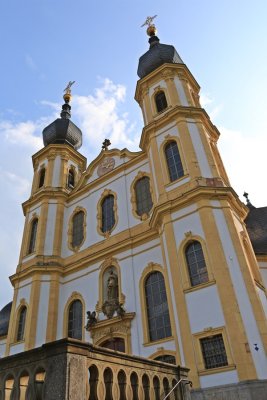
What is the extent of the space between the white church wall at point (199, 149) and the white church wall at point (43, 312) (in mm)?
9953

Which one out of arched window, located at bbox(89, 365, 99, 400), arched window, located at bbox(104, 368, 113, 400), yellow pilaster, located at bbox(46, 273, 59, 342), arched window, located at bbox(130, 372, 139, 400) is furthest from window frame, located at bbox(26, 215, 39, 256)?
arched window, located at bbox(89, 365, 99, 400)

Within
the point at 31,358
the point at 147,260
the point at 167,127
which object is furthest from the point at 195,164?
the point at 31,358

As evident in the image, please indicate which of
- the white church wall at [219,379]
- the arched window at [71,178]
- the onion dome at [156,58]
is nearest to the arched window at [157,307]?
the white church wall at [219,379]

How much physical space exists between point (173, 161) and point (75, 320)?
895 cm

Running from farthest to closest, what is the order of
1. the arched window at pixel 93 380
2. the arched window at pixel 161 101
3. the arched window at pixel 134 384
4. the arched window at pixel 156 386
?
the arched window at pixel 161 101
the arched window at pixel 156 386
the arched window at pixel 134 384
the arched window at pixel 93 380

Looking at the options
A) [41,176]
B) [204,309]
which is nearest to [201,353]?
[204,309]

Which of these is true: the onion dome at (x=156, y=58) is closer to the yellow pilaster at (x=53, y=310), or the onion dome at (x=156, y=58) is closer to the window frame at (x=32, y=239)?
the window frame at (x=32, y=239)

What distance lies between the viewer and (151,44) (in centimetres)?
2450

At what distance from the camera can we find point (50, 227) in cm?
2122

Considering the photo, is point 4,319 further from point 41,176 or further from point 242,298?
point 242,298

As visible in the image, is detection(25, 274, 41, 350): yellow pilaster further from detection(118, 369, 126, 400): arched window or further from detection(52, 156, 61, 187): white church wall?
detection(118, 369, 126, 400): arched window

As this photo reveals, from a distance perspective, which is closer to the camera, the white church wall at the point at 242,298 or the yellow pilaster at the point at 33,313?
the white church wall at the point at 242,298

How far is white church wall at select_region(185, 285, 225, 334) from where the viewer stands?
1159 centimetres

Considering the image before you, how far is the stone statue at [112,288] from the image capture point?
632 inches
